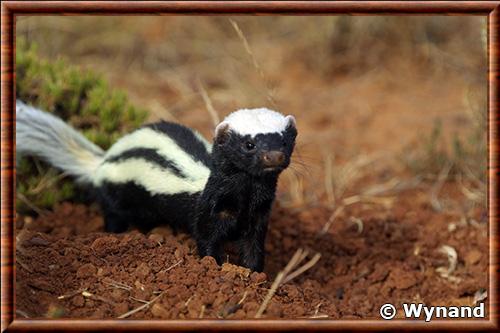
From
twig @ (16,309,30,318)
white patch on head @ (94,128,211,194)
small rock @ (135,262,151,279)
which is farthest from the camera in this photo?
white patch on head @ (94,128,211,194)

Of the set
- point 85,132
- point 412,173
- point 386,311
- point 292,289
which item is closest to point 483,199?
point 412,173

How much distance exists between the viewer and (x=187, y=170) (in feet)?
15.8

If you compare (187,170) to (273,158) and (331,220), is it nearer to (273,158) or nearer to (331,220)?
(273,158)

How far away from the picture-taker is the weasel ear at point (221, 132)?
4348 mm

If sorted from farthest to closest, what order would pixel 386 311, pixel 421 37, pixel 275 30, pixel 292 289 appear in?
pixel 275 30 → pixel 421 37 → pixel 386 311 → pixel 292 289

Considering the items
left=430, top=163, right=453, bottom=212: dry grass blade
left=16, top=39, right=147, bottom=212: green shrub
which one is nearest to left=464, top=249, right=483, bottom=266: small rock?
left=430, top=163, right=453, bottom=212: dry grass blade

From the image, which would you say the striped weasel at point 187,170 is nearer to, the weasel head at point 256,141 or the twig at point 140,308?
the weasel head at point 256,141

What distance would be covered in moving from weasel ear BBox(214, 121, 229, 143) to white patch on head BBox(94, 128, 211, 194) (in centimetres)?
38

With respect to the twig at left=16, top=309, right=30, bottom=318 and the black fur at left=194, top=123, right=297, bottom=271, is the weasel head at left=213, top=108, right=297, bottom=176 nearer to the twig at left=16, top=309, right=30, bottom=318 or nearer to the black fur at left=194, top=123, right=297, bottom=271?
the black fur at left=194, top=123, right=297, bottom=271

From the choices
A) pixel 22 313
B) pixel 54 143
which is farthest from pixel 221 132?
pixel 54 143

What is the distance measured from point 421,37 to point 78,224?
21.6 feet

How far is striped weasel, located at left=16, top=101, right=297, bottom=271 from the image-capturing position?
4.24 m

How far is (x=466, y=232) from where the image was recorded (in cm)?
602

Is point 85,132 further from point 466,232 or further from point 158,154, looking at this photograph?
point 466,232
